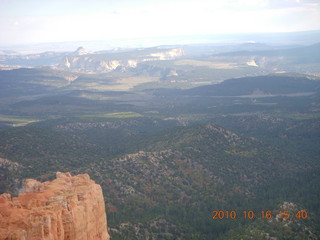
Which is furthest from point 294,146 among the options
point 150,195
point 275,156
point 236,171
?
point 150,195

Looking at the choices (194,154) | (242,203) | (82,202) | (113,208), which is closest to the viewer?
(82,202)

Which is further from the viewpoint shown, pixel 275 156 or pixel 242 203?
pixel 275 156

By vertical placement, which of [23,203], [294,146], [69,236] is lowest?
[294,146]

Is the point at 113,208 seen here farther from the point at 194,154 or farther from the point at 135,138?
the point at 135,138
